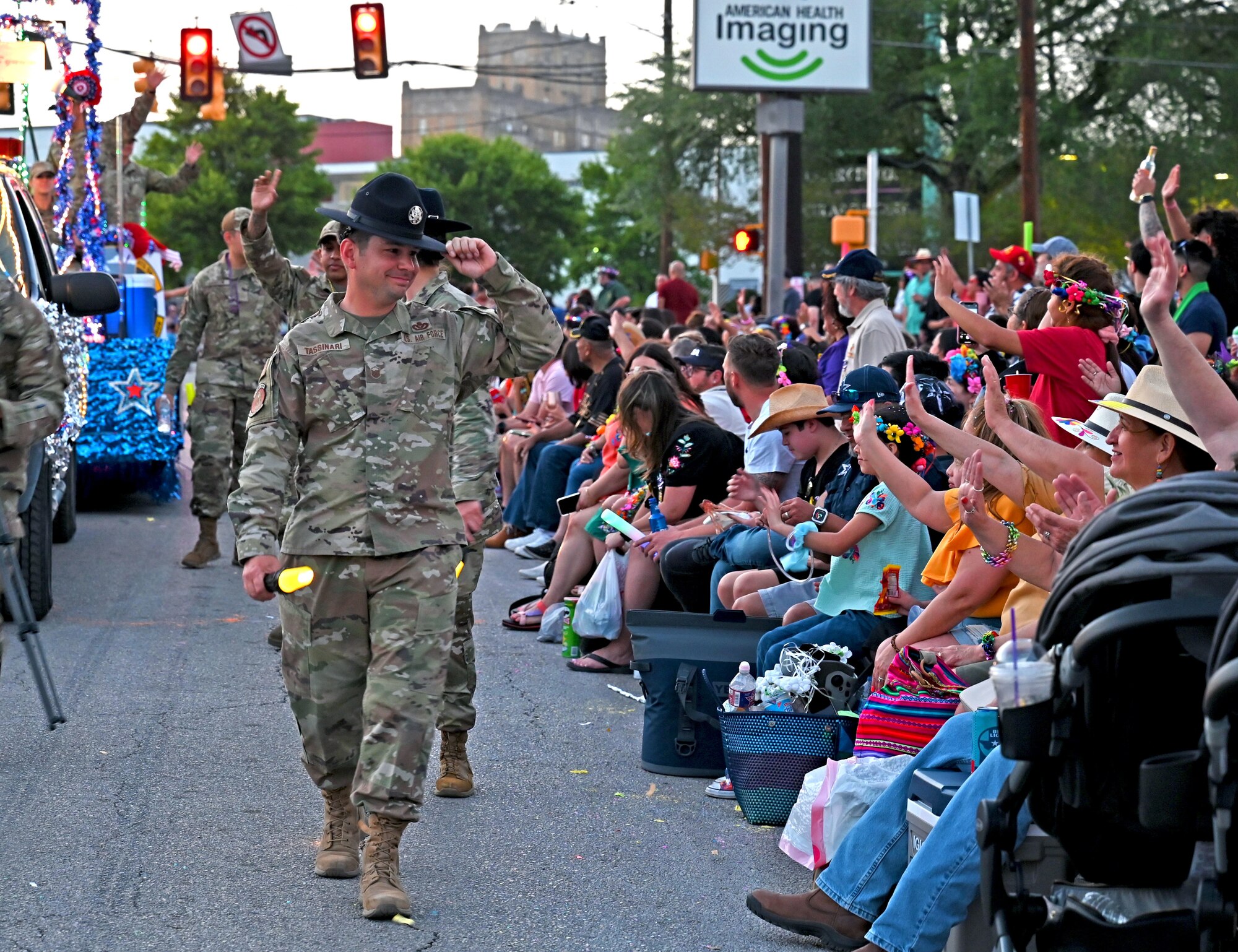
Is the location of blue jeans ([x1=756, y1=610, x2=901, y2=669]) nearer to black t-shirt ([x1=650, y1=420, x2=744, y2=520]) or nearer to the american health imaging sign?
black t-shirt ([x1=650, y1=420, x2=744, y2=520])

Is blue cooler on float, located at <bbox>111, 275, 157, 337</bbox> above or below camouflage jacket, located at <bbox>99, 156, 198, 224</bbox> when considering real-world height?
below

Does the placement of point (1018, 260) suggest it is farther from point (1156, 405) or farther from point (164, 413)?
point (1156, 405)

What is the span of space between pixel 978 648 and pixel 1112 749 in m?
2.58

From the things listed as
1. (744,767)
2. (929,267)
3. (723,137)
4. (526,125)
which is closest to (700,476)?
(744,767)

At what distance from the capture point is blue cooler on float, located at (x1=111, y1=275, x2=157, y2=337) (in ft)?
48.3

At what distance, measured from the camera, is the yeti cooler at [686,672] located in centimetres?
Result: 698

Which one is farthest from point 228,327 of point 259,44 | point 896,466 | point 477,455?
point 259,44

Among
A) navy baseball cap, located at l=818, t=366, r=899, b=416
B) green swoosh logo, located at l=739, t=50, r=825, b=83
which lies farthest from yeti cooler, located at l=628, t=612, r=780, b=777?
green swoosh logo, located at l=739, t=50, r=825, b=83

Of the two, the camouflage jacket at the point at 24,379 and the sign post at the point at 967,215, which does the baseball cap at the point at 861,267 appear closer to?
the camouflage jacket at the point at 24,379

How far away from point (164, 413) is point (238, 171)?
193ft

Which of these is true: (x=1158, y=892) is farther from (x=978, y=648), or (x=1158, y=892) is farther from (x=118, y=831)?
(x=118, y=831)

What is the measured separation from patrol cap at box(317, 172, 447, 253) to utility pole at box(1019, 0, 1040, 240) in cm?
1805

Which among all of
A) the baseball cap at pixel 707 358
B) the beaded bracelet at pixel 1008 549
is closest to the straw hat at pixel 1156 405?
the beaded bracelet at pixel 1008 549

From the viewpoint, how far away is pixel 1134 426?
473 cm
